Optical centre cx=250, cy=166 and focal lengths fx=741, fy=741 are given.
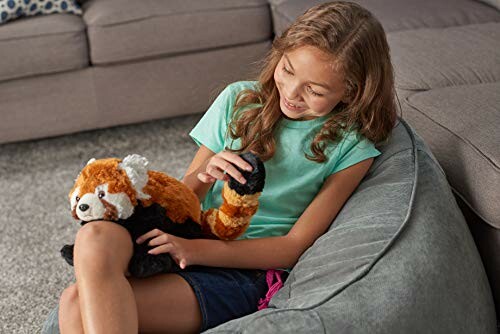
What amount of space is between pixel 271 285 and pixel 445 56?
955 millimetres

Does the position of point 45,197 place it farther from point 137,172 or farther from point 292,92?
point 292,92

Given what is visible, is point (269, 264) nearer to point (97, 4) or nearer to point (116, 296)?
point (116, 296)

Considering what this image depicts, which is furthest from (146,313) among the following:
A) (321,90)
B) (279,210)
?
(321,90)

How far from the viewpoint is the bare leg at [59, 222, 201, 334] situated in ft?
4.17

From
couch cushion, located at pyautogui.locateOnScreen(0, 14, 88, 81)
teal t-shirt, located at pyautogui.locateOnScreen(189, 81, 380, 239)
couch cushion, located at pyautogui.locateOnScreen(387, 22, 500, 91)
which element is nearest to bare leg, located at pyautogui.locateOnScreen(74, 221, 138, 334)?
teal t-shirt, located at pyautogui.locateOnScreen(189, 81, 380, 239)

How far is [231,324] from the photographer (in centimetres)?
118

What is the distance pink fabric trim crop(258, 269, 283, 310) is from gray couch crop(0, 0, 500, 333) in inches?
2.6

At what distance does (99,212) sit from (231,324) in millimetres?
306

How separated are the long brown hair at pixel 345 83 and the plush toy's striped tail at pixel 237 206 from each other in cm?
14

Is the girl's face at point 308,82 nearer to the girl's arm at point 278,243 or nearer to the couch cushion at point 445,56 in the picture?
the girl's arm at point 278,243

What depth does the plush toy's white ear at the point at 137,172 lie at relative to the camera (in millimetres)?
1330

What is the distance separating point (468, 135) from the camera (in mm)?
1565

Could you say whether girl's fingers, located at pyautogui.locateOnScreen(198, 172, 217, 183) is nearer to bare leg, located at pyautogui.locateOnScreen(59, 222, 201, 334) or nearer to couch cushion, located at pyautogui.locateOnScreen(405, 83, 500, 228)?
bare leg, located at pyautogui.locateOnScreen(59, 222, 201, 334)

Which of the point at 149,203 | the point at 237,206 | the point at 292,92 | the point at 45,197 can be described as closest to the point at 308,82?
the point at 292,92
